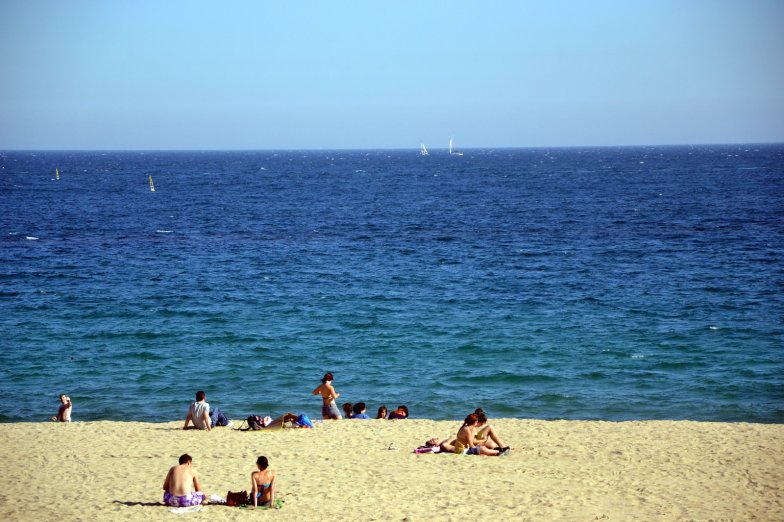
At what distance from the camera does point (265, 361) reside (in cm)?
3178

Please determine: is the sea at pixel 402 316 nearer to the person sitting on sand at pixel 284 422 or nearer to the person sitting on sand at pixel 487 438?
the person sitting on sand at pixel 284 422

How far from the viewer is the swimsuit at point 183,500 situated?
619 inches

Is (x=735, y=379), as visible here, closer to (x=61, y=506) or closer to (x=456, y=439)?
(x=456, y=439)

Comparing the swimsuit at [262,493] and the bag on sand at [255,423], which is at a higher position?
the swimsuit at [262,493]

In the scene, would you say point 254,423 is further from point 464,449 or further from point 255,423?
point 464,449

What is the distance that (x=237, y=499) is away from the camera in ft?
52.6

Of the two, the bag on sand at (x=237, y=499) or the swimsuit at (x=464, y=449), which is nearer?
the bag on sand at (x=237, y=499)

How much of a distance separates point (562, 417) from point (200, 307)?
70.7 ft

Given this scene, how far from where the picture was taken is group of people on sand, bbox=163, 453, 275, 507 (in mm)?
15750

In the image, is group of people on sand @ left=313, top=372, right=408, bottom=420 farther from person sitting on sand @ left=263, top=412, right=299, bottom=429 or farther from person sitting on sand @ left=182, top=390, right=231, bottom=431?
person sitting on sand @ left=182, top=390, right=231, bottom=431

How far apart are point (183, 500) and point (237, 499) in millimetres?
1026

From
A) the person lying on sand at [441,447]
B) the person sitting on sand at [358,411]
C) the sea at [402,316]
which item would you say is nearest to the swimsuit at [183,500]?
the person lying on sand at [441,447]

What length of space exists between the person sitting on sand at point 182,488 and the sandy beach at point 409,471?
0.86ft

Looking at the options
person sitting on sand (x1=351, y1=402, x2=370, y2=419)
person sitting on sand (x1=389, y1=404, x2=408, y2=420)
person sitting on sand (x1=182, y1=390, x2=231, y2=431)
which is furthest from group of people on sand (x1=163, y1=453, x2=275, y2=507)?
person sitting on sand (x1=389, y1=404, x2=408, y2=420)
